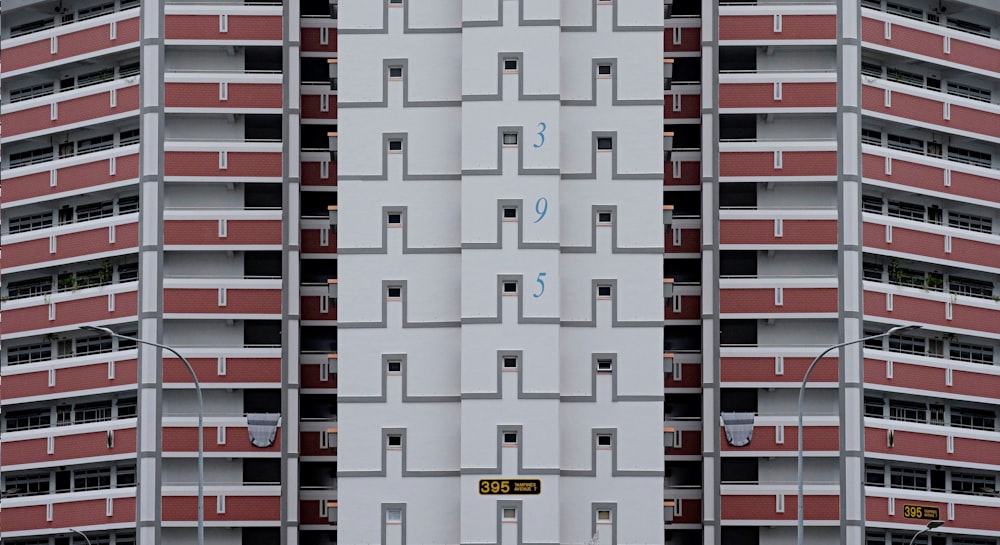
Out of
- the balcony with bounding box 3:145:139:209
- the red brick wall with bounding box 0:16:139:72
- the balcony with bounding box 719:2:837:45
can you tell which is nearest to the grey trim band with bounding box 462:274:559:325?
the balcony with bounding box 719:2:837:45

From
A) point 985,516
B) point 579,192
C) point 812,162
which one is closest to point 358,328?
point 579,192

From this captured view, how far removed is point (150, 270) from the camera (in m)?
97.6

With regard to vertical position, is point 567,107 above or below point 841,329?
above

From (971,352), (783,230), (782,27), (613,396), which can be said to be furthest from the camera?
(971,352)

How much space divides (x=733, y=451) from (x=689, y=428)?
9.14 ft

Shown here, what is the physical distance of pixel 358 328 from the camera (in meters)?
86.4

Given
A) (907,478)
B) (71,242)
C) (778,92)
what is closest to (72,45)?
(71,242)

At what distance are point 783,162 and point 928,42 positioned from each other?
32.7 ft

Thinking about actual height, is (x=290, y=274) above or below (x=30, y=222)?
below

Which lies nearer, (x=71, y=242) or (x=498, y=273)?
(x=498, y=273)

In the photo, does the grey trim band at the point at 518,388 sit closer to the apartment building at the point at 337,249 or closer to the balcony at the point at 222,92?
the apartment building at the point at 337,249

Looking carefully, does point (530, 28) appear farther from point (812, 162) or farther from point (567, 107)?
point (812, 162)

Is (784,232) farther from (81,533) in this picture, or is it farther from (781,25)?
(81,533)

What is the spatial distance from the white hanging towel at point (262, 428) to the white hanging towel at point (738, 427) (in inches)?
789
